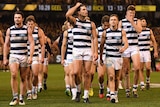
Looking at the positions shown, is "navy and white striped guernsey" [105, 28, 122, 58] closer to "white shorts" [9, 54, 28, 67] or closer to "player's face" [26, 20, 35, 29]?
"white shorts" [9, 54, 28, 67]

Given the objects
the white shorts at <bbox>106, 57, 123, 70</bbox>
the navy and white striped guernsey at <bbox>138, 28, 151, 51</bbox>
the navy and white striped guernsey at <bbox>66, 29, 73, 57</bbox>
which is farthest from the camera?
the navy and white striped guernsey at <bbox>138, 28, 151, 51</bbox>

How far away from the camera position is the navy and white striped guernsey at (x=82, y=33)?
1445 centimetres

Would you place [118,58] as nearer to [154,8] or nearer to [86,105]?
[86,105]

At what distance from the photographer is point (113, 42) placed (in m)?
14.8

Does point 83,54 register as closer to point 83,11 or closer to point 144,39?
point 83,11

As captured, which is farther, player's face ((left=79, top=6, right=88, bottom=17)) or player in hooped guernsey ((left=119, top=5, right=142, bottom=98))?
player in hooped guernsey ((left=119, top=5, right=142, bottom=98))

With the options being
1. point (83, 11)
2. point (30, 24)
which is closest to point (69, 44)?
point (30, 24)

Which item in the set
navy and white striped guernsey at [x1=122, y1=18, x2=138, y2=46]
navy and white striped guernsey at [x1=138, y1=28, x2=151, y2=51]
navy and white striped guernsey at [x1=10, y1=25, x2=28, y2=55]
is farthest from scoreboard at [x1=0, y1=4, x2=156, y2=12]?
navy and white striped guernsey at [x1=10, y1=25, x2=28, y2=55]

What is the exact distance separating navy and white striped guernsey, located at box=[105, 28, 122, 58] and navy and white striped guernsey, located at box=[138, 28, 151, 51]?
5.50m

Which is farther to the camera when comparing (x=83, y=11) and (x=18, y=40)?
(x=83, y=11)

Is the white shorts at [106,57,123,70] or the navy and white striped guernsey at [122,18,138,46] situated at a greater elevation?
the navy and white striped guernsey at [122,18,138,46]

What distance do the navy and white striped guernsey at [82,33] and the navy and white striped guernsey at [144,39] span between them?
6.03m

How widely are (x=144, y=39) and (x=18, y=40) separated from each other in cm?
738

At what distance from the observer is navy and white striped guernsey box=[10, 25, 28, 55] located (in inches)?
546
